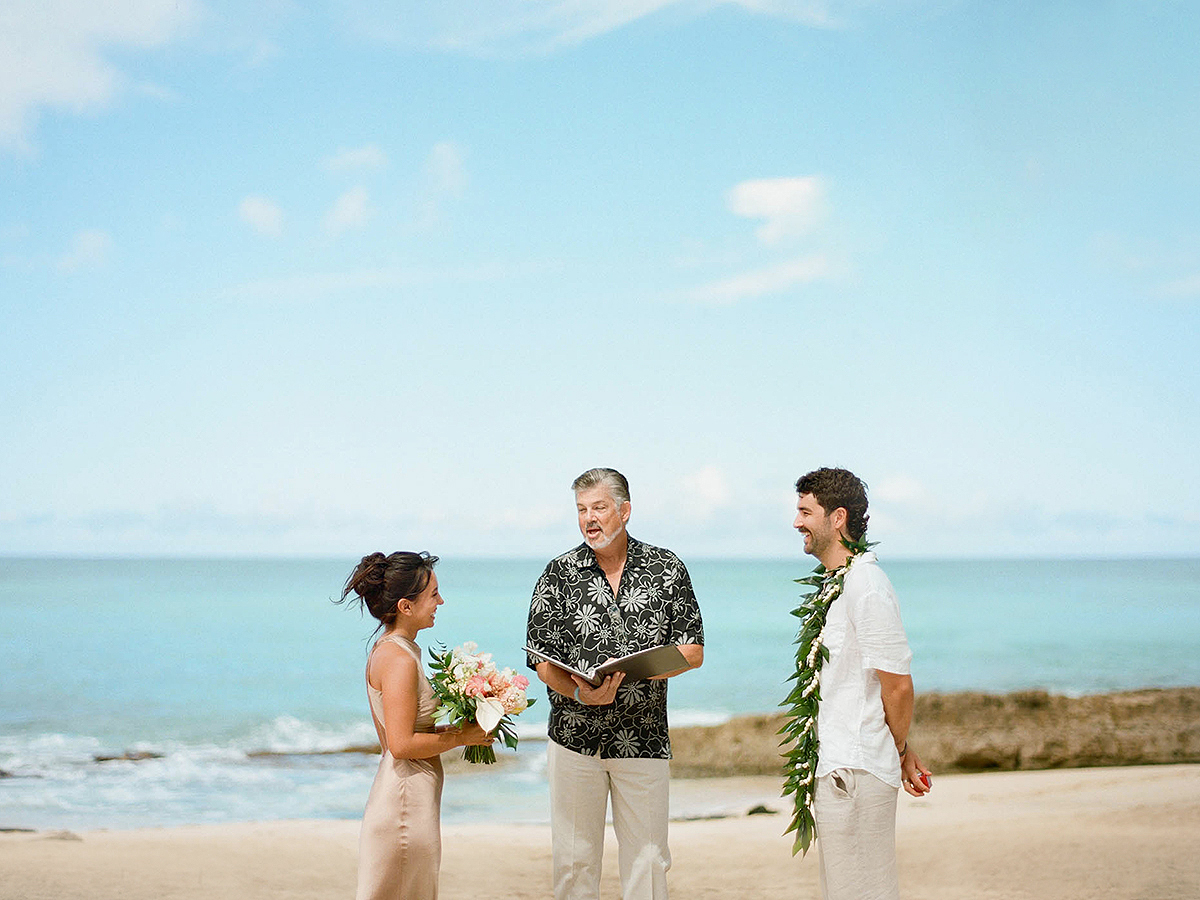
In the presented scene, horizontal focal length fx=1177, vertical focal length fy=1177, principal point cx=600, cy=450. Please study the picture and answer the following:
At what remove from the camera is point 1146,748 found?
38.7 ft

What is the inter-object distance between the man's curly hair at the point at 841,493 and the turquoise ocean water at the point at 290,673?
3466mm

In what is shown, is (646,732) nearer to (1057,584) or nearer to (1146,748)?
(1146,748)

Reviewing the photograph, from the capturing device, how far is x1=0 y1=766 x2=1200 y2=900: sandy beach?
6.26 metres

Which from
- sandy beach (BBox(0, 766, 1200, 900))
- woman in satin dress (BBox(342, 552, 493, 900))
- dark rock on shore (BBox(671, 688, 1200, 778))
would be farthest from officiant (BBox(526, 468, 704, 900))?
dark rock on shore (BBox(671, 688, 1200, 778))

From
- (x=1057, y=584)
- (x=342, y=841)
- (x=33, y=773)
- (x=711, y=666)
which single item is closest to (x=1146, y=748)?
(x=342, y=841)

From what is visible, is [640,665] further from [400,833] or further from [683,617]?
[400,833]

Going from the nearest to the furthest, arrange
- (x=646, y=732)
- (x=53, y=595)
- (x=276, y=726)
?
(x=646, y=732), (x=276, y=726), (x=53, y=595)

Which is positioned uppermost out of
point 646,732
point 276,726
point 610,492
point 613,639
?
point 610,492

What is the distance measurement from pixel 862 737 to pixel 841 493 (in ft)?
2.29

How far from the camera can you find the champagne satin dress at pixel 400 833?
11.3 ft

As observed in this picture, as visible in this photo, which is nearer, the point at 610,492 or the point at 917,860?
the point at 610,492

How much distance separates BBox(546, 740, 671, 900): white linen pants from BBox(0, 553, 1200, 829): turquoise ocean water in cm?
243

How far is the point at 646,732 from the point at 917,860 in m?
3.48

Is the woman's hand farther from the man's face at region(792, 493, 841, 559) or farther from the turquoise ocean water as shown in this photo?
the turquoise ocean water
